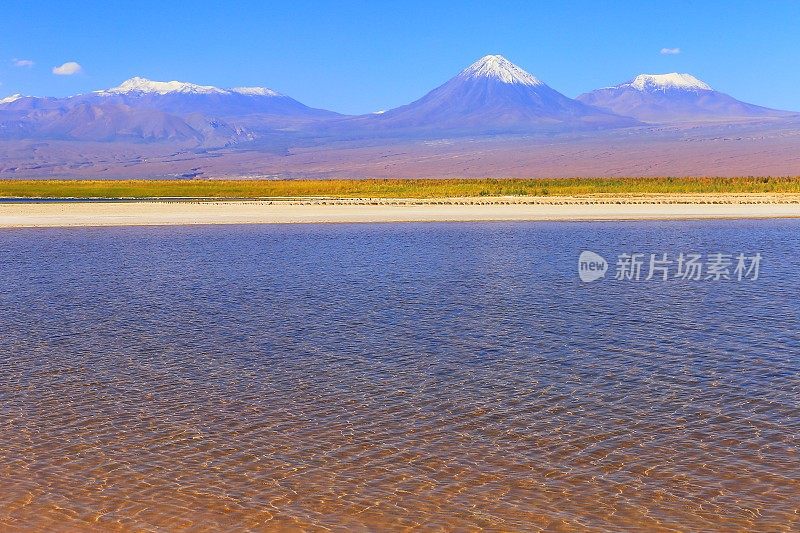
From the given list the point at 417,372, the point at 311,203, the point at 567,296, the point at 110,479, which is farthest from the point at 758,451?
the point at 311,203

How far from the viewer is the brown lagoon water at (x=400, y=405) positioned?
26.4 feet

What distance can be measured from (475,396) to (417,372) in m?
1.44

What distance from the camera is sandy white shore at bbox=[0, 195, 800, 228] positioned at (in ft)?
153

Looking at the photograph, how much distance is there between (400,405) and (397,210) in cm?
4132

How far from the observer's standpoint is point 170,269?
84.9 feet
